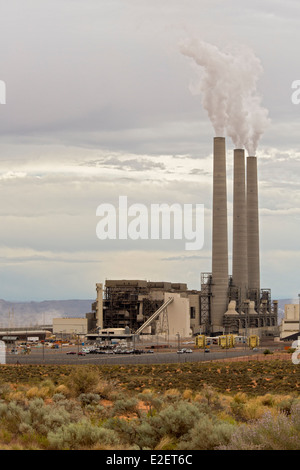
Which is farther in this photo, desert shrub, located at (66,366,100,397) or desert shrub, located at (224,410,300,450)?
desert shrub, located at (66,366,100,397)

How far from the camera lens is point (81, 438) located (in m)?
19.1

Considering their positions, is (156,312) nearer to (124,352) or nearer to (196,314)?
(196,314)

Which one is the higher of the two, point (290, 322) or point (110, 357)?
point (290, 322)

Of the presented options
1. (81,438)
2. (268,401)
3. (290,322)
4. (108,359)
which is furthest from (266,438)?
(290,322)

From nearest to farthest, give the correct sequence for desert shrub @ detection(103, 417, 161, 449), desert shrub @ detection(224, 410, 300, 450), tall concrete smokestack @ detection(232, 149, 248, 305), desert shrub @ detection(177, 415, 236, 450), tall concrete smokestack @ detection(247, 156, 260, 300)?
1. desert shrub @ detection(224, 410, 300, 450)
2. desert shrub @ detection(177, 415, 236, 450)
3. desert shrub @ detection(103, 417, 161, 449)
4. tall concrete smokestack @ detection(232, 149, 248, 305)
5. tall concrete smokestack @ detection(247, 156, 260, 300)

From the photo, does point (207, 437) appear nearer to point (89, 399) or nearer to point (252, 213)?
point (89, 399)

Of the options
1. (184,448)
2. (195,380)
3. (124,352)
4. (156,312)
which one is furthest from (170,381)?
(156,312)

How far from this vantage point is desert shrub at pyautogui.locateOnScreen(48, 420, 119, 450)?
62.6ft

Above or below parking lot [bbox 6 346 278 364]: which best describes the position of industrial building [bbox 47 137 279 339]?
above

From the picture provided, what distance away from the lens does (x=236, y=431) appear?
1759 cm

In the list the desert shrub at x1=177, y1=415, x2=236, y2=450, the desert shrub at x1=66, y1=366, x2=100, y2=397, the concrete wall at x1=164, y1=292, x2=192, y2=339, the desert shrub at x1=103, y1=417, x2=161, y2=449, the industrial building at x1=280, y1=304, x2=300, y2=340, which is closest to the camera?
the desert shrub at x1=177, y1=415, x2=236, y2=450

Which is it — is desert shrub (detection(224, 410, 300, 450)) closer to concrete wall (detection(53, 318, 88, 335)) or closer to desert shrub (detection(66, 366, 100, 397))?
desert shrub (detection(66, 366, 100, 397))

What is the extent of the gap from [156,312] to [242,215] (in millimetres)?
24372

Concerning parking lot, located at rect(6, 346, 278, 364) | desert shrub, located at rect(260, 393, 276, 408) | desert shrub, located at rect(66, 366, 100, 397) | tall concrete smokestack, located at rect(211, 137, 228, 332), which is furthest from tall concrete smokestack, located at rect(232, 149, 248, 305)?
desert shrub, located at rect(260, 393, 276, 408)
